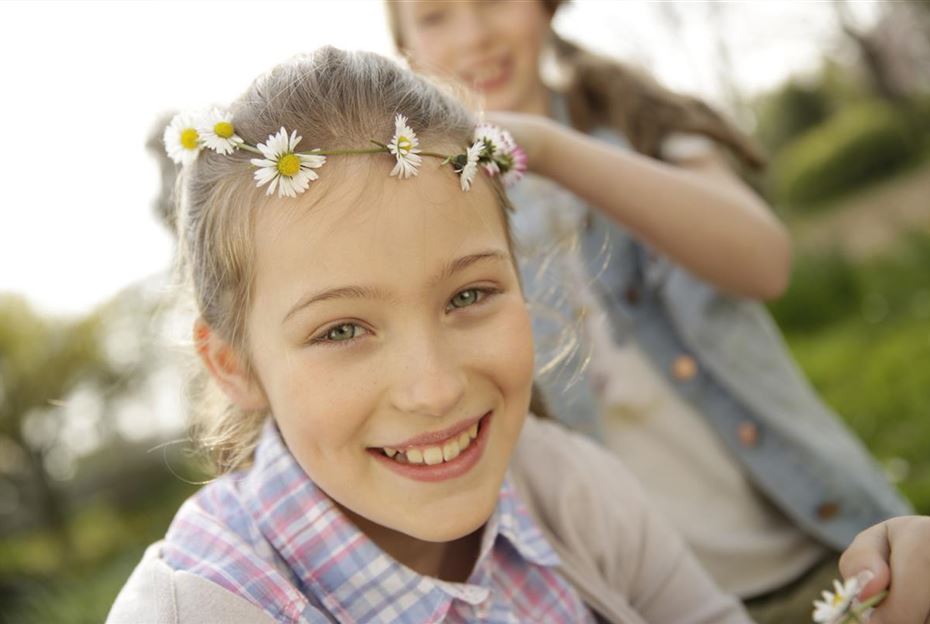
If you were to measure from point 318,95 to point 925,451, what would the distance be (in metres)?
3.41

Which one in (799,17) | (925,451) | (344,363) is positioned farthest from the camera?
(799,17)

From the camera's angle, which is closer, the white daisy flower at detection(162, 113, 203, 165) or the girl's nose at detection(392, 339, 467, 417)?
the girl's nose at detection(392, 339, 467, 417)

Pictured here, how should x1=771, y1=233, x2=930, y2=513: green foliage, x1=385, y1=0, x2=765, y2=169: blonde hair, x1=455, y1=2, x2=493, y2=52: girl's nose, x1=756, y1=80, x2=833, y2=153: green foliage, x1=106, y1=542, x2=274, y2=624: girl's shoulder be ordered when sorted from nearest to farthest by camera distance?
x1=106, y1=542, x2=274, y2=624: girl's shoulder
x1=455, y1=2, x2=493, y2=52: girl's nose
x1=385, y1=0, x2=765, y2=169: blonde hair
x1=771, y1=233, x2=930, y2=513: green foliage
x1=756, y1=80, x2=833, y2=153: green foliage

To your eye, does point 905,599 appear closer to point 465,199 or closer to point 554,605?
point 554,605

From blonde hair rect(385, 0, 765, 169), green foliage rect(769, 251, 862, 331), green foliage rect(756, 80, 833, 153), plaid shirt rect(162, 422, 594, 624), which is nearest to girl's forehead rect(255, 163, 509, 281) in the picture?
plaid shirt rect(162, 422, 594, 624)

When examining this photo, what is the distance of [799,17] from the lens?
1270 centimetres

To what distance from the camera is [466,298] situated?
159cm

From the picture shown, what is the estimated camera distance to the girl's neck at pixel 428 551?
68.8 inches

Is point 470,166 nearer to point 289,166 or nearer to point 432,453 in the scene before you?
point 289,166

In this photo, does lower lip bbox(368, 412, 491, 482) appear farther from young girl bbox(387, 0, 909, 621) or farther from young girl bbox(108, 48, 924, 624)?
young girl bbox(387, 0, 909, 621)

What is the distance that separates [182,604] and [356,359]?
45 cm

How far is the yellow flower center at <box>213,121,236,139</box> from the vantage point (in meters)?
1.59

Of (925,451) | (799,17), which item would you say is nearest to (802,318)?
(925,451)

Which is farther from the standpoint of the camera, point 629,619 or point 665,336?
point 665,336
